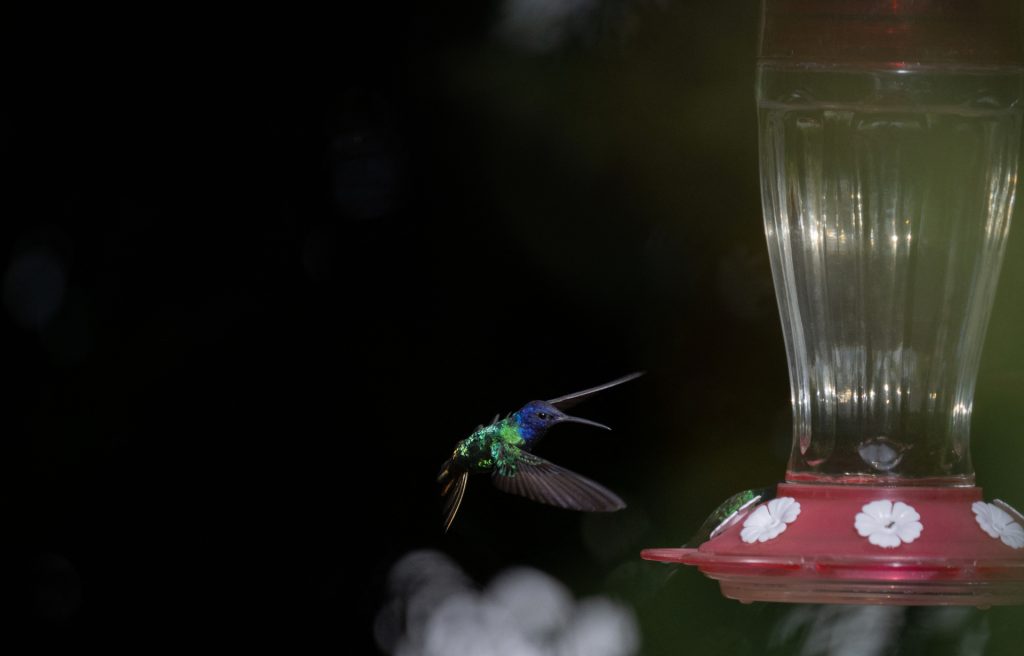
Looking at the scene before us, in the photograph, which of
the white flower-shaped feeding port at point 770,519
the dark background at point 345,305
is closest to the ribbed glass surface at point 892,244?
the white flower-shaped feeding port at point 770,519

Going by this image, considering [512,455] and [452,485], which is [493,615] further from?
[512,455]

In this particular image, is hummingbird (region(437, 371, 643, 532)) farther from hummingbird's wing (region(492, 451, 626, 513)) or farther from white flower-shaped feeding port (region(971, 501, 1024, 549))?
white flower-shaped feeding port (region(971, 501, 1024, 549))

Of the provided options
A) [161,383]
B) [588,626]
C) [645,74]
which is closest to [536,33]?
[645,74]

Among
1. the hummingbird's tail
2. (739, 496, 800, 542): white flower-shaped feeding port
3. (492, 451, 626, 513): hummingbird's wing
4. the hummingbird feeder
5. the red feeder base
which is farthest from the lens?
the hummingbird's tail

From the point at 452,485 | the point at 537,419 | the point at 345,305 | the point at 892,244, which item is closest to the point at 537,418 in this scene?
the point at 537,419

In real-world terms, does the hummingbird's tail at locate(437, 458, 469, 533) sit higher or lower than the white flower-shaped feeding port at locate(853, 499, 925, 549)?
lower

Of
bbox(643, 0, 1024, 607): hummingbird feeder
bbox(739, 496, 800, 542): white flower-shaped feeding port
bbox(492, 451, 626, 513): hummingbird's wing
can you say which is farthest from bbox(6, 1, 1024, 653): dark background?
bbox(739, 496, 800, 542): white flower-shaped feeding port
